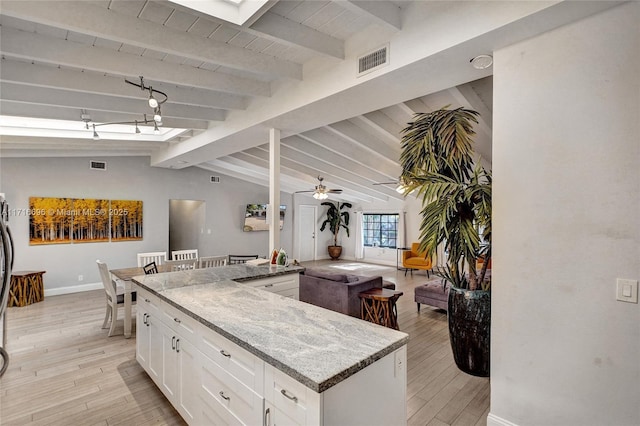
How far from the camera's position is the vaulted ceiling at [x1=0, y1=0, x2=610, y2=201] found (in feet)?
6.86

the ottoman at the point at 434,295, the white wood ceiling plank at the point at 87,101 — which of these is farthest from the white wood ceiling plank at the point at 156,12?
the ottoman at the point at 434,295

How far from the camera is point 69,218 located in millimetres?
6238

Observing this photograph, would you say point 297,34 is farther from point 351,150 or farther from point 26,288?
point 26,288

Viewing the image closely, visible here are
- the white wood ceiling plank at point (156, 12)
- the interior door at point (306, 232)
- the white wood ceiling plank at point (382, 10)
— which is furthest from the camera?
the interior door at point (306, 232)

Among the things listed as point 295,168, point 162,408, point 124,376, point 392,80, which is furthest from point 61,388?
point 295,168

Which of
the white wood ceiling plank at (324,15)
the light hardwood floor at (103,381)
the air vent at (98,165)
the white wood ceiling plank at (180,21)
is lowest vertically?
the light hardwood floor at (103,381)

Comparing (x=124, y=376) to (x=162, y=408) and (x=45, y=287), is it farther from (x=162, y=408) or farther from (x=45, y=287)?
(x=45, y=287)

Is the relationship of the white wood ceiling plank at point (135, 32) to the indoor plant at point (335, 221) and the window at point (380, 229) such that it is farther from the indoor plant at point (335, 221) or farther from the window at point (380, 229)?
the indoor plant at point (335, 221)

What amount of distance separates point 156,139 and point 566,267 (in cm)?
606

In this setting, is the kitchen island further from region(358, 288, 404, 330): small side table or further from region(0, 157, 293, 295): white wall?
region(0, 157, 293, 295): white wall

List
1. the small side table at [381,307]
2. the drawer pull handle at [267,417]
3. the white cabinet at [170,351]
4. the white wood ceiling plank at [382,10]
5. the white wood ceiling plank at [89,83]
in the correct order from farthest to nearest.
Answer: the small side table at [381,307]
the white wood ceiling plank at [89,83]
the white cabinet at [170,351]
the white wood ceiling plank at [382,10]
the drawer pull handle at [267,417]

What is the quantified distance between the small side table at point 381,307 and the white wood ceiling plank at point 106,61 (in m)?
2.92

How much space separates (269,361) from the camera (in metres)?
1.45

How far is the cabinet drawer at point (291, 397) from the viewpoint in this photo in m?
1.28
